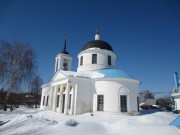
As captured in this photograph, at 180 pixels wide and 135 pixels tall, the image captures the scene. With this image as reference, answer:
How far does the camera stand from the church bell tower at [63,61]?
25812 mm

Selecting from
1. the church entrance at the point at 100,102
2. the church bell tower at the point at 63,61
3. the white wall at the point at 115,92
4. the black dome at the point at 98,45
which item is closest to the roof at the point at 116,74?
the white wall at the point at 115,92

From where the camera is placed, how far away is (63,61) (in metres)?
26.1

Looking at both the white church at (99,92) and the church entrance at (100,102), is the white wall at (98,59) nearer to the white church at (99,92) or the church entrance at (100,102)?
the white church at (99,92)

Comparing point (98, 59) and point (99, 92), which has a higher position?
point (98, 59)

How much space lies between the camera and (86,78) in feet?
62.4

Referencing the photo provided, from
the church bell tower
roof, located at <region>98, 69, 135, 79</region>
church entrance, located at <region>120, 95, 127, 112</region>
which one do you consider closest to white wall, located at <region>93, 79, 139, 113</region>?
church entrance, located at <region>120, 95, 127, 112</region>

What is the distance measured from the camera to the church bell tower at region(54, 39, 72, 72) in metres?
25.8

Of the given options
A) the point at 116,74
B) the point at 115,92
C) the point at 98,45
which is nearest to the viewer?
the point at 115,92

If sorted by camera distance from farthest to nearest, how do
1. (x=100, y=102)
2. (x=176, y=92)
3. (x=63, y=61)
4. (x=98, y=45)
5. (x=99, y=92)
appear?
(x=176, y=92) < (x=63, y=61) < (x=98, y=45) < (x=99, y=92) < (x=100, y=102)

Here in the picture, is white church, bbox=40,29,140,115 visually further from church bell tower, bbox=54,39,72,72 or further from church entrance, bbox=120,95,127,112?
church bell tower, bbox=54,39,72,72

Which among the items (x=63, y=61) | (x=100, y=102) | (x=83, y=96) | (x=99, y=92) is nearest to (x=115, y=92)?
(x=99, y=92)

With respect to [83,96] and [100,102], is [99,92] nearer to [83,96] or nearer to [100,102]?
[100,102]

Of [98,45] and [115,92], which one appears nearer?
[115,92]

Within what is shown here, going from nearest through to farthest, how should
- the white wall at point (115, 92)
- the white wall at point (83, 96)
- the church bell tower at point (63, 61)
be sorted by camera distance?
1. the white wall at point (115, 92)
2. the white wall at point (83, 96)
3. the church bell tower at point (63, 61)
